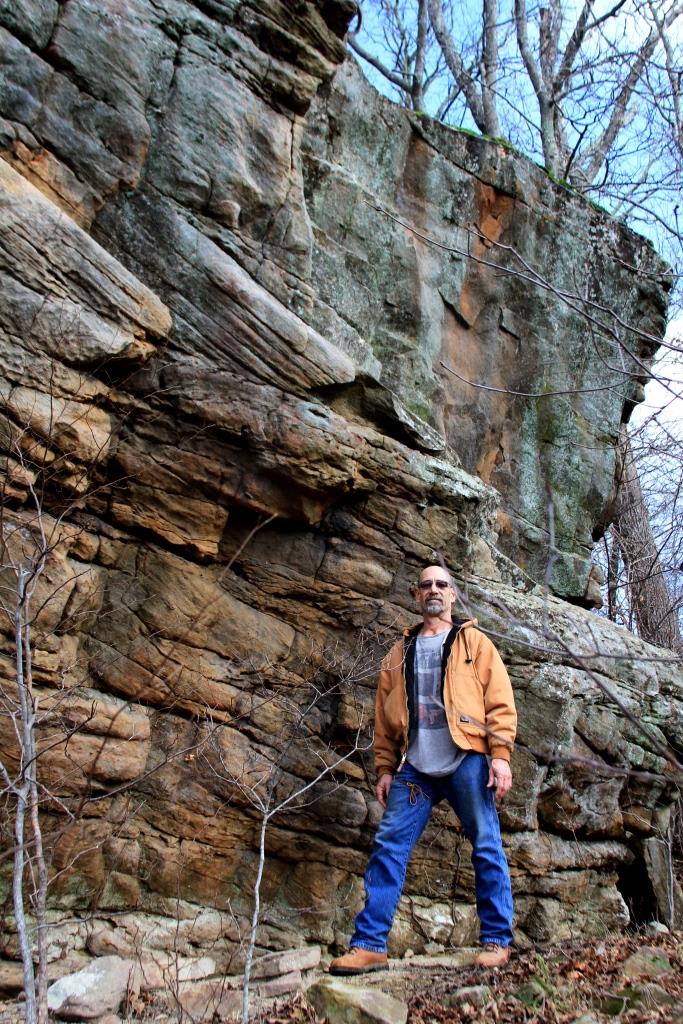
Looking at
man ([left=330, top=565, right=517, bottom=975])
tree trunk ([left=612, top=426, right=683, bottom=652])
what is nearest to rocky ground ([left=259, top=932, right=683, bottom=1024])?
man ([left=330, top=565, right=517, bottom=975])

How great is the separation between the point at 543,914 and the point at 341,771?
176 centimetres

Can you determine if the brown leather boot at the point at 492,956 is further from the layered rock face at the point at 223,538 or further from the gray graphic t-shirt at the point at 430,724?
the layered rock face at the point at 223,538

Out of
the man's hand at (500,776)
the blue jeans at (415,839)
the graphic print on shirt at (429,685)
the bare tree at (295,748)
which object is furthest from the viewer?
the bare tree at (295,748)

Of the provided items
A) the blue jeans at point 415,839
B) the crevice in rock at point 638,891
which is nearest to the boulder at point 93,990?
the blue jeans at point 415,839

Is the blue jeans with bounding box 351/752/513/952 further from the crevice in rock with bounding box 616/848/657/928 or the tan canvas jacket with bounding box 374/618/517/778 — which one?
the crevice in rock with bounding box 616/848/657/928

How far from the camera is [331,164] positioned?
28.8ft

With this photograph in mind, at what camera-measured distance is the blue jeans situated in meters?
4.65

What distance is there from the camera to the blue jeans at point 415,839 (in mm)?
4652

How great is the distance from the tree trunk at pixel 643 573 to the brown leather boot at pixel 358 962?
28.4 ft

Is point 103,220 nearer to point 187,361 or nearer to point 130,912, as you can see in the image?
point 187,361

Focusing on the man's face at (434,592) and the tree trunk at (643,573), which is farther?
the tree trunk at (643,573)

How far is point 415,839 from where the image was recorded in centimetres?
487

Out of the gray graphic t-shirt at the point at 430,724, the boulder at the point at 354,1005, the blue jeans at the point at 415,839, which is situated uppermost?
the gray graphic t-shirt at the point at 430,724

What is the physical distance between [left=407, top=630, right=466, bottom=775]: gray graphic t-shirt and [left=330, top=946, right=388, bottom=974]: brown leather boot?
1.00 meters
